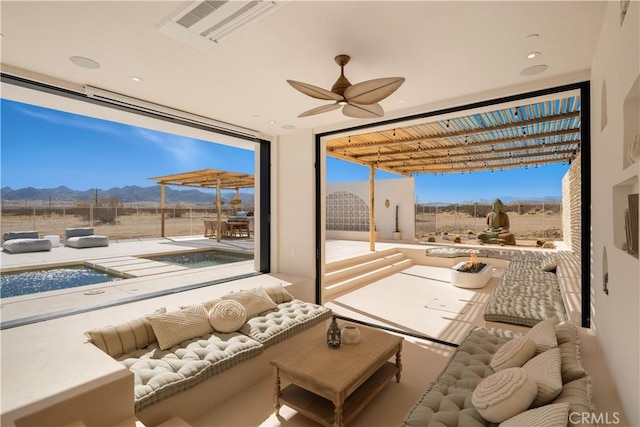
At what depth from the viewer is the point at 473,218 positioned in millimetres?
12961

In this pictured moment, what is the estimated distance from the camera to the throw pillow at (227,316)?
274 cm

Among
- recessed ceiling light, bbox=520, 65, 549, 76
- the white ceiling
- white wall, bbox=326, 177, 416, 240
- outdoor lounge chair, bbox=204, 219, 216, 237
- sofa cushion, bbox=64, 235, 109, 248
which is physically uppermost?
recessed ceiling light, bbox=520, 65, 549, 76

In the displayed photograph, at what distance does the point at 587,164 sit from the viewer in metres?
2.79

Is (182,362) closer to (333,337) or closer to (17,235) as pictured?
(333,337)

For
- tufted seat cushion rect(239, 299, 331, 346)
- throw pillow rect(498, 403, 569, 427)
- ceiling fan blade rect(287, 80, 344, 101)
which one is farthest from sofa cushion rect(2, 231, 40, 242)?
throw pillow rect(498, 403, 569, 427)

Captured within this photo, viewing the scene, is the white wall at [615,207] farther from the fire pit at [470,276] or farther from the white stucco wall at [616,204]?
the fire pit at [470,276]

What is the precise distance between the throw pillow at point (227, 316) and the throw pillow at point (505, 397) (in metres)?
2.05

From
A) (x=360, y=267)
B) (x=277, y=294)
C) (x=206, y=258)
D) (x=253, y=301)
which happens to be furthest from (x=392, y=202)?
(x=253, y=301)

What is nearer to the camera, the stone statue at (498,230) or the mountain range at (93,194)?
the mountain range at (93,194)

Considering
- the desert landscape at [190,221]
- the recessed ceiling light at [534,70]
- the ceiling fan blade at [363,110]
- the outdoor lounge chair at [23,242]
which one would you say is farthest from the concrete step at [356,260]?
the outdoor lounge chair at [23,242]

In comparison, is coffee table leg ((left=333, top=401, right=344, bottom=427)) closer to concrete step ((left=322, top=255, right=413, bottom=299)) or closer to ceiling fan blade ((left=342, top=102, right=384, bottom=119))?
ceiling fan blade ((left=342, top=102, right=384, bottom=119))

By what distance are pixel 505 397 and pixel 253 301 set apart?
2.38 meters

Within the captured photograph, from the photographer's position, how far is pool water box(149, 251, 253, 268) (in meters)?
7.42

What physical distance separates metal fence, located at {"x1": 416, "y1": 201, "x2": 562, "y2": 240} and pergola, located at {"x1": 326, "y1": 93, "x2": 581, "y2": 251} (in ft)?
10.8
